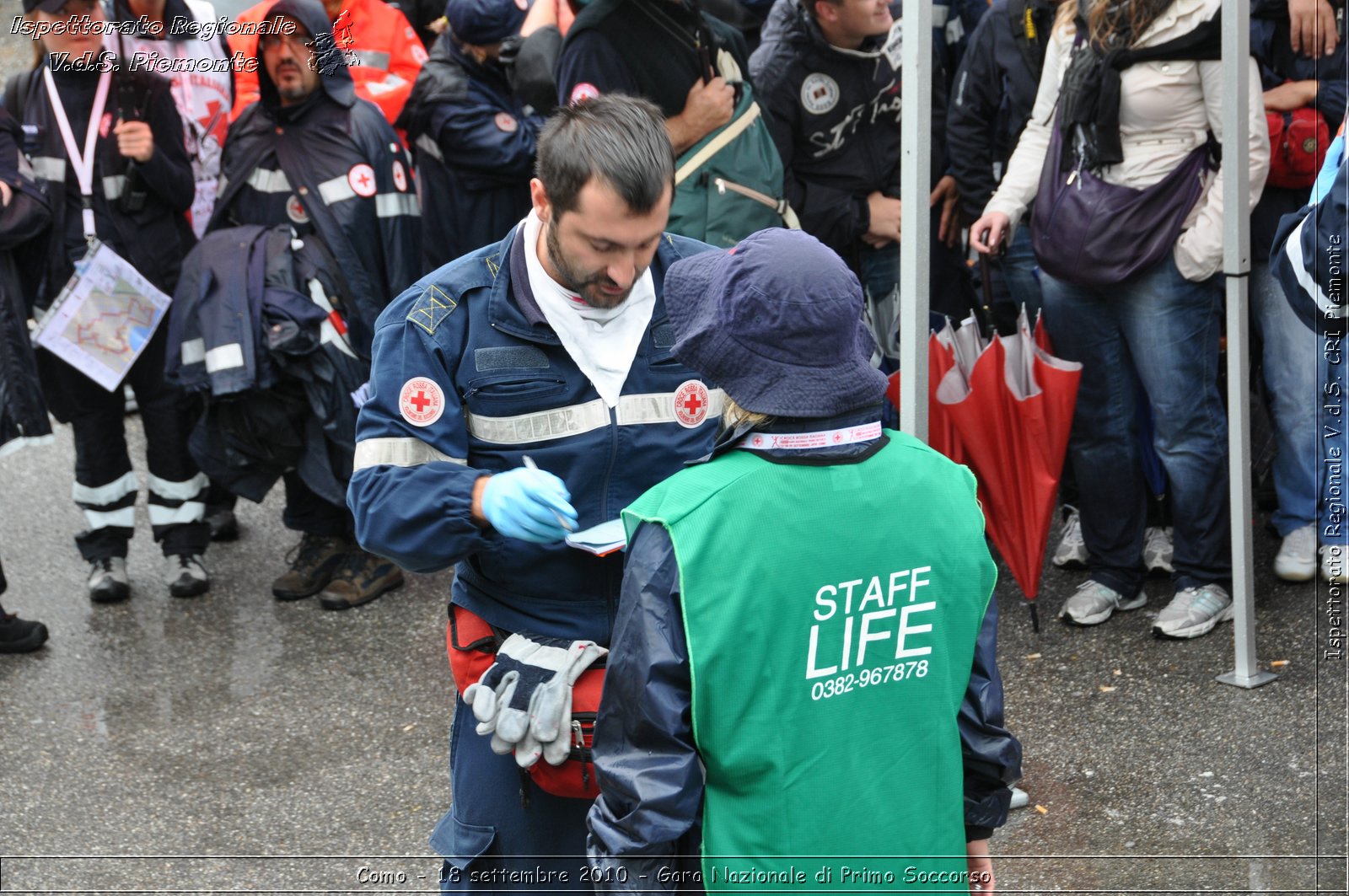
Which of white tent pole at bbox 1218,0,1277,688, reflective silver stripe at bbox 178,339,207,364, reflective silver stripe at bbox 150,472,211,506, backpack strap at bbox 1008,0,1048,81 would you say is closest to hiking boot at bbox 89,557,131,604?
reflective silver stripe at bbox 150,472,211,506

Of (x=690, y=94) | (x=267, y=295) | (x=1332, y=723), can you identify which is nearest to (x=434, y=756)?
(x=267, y=295)

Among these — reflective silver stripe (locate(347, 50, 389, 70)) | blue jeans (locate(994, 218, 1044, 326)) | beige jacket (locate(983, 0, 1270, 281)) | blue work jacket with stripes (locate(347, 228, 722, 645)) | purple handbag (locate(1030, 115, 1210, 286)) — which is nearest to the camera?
blue work jacket with stripes (locate(347, 228, 722, 645))

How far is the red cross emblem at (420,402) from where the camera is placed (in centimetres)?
249

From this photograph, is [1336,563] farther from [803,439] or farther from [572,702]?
[803,439]

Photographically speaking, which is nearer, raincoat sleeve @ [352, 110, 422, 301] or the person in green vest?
the person in green vest

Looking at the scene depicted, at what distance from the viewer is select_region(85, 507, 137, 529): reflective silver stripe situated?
574 centimetres

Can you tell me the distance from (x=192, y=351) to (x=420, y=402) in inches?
123

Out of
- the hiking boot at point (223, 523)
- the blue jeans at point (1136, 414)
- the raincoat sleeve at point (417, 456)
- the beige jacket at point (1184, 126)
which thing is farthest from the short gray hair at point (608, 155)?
the hiking boot at point (223, 523)

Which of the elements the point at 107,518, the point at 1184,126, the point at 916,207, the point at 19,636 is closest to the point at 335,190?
the point at 107,518

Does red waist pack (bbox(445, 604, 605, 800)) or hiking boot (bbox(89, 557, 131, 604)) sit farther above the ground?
red waist pack (bbox(445, 604, 605, 800))

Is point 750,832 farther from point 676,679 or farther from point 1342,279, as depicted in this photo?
point 1342,279

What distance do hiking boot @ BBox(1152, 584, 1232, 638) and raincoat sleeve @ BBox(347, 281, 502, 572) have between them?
9.57 feet

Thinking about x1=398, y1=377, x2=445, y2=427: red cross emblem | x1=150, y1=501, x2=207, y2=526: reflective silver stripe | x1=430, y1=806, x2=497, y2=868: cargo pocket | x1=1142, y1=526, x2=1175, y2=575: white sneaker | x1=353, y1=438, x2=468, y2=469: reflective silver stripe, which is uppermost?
x1=398, y1=377, x2=445, y2=427: red cross emblem

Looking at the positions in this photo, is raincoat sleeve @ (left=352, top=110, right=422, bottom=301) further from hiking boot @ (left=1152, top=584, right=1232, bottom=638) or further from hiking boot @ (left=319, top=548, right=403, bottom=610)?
hiking boot @ (left=1152, top=584, right=1232, bottom=638)
